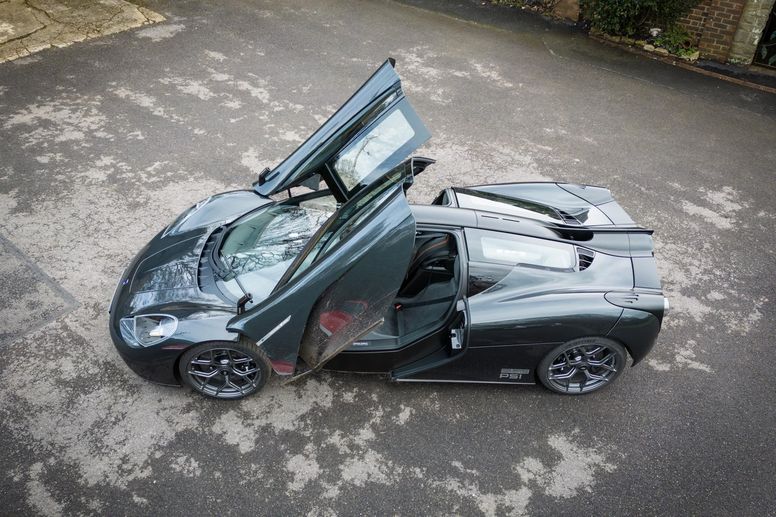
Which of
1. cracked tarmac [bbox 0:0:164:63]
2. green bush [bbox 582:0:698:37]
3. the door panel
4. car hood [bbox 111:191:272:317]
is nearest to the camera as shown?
the door panel

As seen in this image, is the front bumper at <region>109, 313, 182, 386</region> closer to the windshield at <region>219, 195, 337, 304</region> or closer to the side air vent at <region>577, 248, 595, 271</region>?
the windshield at <region>219, 195, 337, 304</region>

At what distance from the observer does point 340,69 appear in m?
9.41

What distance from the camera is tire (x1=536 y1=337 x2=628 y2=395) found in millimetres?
4500

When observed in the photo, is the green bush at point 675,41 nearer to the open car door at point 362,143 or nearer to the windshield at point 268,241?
the open car door at point 362,143

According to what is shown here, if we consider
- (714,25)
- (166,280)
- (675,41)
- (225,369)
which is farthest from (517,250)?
(714,25)

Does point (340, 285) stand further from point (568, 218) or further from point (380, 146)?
point (568, 218)

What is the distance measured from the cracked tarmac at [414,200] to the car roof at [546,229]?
3.64 ft

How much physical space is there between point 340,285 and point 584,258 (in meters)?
1.95

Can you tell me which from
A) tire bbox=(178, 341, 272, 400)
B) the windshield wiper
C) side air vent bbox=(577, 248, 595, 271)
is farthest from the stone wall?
tire bbox=(178, 341, 272, 400)

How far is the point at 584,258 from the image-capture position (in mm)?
4637

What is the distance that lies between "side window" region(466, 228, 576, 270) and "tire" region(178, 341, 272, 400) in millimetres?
1706

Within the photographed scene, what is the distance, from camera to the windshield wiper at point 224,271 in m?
4.25

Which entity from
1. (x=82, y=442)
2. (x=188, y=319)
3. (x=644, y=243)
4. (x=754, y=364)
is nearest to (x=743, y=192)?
(x=754, y=364)

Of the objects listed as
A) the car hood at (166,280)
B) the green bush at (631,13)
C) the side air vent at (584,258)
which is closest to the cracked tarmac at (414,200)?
the green bush at (631,13)
